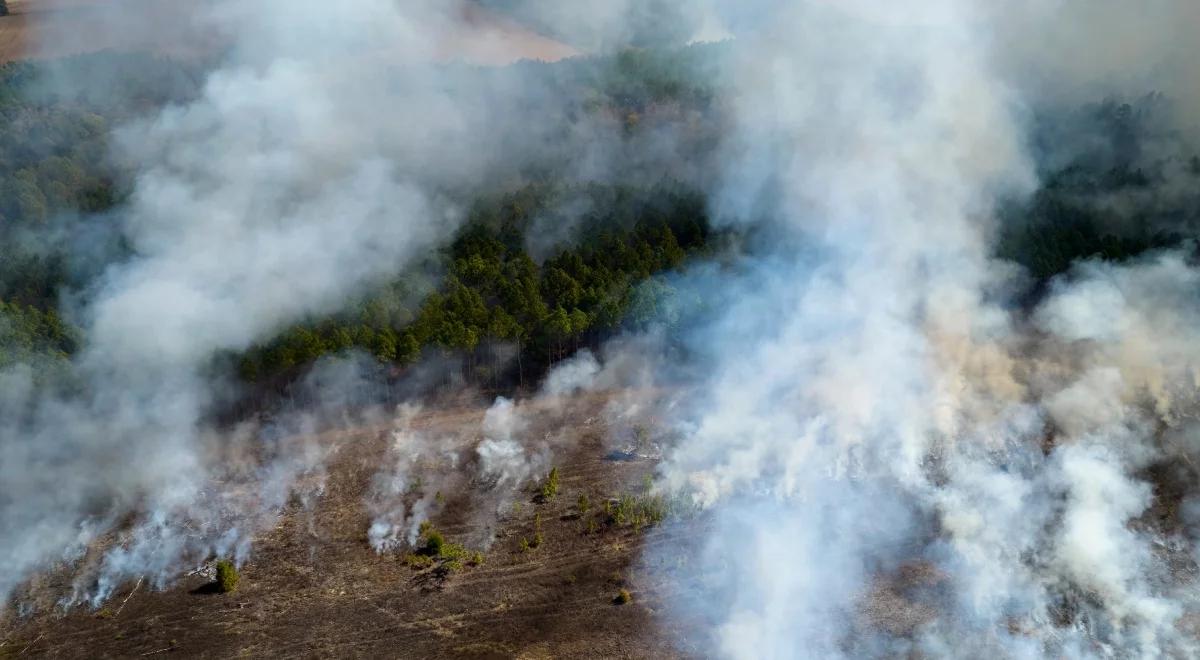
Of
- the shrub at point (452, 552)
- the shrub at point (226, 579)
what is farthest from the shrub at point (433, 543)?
the shrub at point (226, 579)

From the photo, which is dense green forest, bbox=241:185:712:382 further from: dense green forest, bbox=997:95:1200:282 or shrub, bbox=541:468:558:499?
dense green forest, bbox=997:95:1200:282

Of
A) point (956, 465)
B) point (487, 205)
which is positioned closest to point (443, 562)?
point (956, 465)

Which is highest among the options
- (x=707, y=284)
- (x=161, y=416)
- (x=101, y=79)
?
(x=101, y=79)

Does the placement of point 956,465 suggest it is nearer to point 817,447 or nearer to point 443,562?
point 817,447

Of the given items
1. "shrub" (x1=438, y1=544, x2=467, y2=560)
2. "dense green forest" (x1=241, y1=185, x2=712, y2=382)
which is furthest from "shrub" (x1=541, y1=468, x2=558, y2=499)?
"dense green forest" (x1=241, y1=185, x2=712, y2=382)

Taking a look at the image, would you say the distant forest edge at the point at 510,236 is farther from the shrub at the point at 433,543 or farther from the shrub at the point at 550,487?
the shrub at the point at 433,543

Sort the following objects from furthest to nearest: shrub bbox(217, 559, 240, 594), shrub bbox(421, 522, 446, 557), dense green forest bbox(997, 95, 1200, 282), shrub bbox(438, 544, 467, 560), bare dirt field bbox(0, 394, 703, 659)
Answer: dense green forest bbox(997, 95, 1200, 282), shrub bbox(421, 522, 446, 557), shrub bbox(438, 544, 467, 560), shrub bbox(217, 559, 240, 594), bare dirt field bbox(0, 394, 703, 659)

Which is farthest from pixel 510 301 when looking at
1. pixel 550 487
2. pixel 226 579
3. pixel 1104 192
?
pixel 1104 192

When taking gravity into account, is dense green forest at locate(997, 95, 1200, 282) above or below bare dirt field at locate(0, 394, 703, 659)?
above
